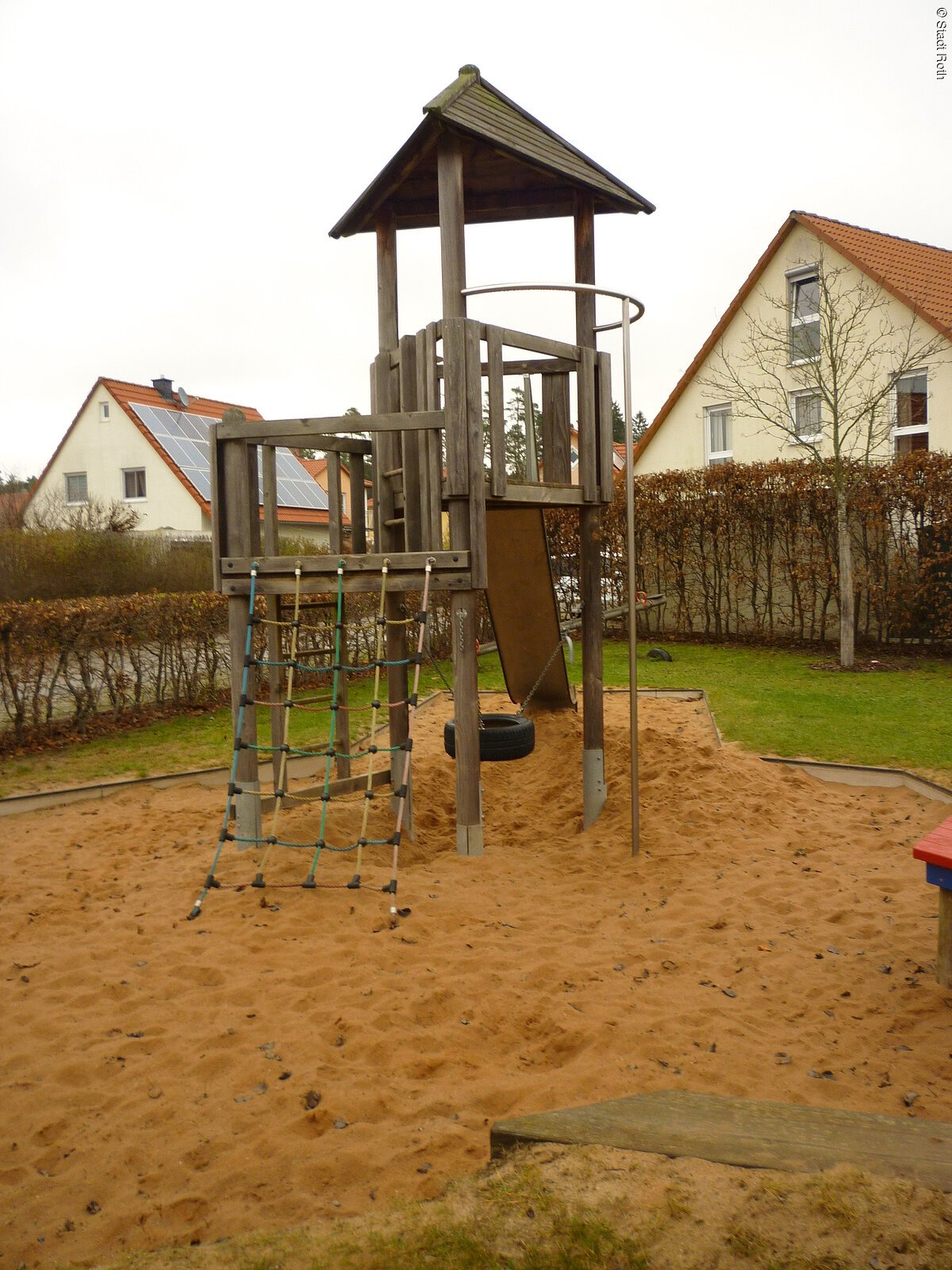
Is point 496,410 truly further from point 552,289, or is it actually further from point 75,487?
point 75,487

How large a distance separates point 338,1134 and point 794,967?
7.33ft

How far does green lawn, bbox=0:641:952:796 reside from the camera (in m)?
7.67

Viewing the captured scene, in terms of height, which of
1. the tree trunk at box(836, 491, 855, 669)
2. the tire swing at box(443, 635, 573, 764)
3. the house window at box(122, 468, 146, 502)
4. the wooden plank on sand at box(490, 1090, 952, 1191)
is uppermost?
→ the house window at box(122, 468, 146, 502)

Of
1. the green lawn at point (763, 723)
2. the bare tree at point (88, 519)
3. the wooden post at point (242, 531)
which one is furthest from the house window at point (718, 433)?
the wooden post at point (242, 531)

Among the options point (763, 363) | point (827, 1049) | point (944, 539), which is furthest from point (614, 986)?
point (763, 363)

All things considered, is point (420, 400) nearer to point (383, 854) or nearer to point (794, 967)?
point (383, 854)

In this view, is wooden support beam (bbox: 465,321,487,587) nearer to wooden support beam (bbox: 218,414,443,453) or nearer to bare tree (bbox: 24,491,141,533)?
wooden support beam (bbox: 218,414,443,453)

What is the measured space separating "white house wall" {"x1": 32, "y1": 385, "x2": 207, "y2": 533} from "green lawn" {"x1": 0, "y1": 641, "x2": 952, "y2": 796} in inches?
564

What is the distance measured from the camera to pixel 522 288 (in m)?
5.69

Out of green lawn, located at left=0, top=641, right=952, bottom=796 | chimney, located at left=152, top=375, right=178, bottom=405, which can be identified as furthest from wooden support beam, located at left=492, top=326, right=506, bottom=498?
chimney, located at left=152, top=375, right=178, bottom=405

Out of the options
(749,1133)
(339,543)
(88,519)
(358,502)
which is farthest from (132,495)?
(749,1133)

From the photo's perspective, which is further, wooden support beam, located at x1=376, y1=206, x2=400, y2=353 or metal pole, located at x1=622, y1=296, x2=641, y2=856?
wooden support beam, located at x1=376, y1=206, x2=400, y2=353

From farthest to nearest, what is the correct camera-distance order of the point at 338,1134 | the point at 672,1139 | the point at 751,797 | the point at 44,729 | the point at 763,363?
the point at 763,363 → the point at 44,729 → the point at 751,797 → the point at 338,1134 → the point at 672,1139

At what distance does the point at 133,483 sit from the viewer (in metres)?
26.1
